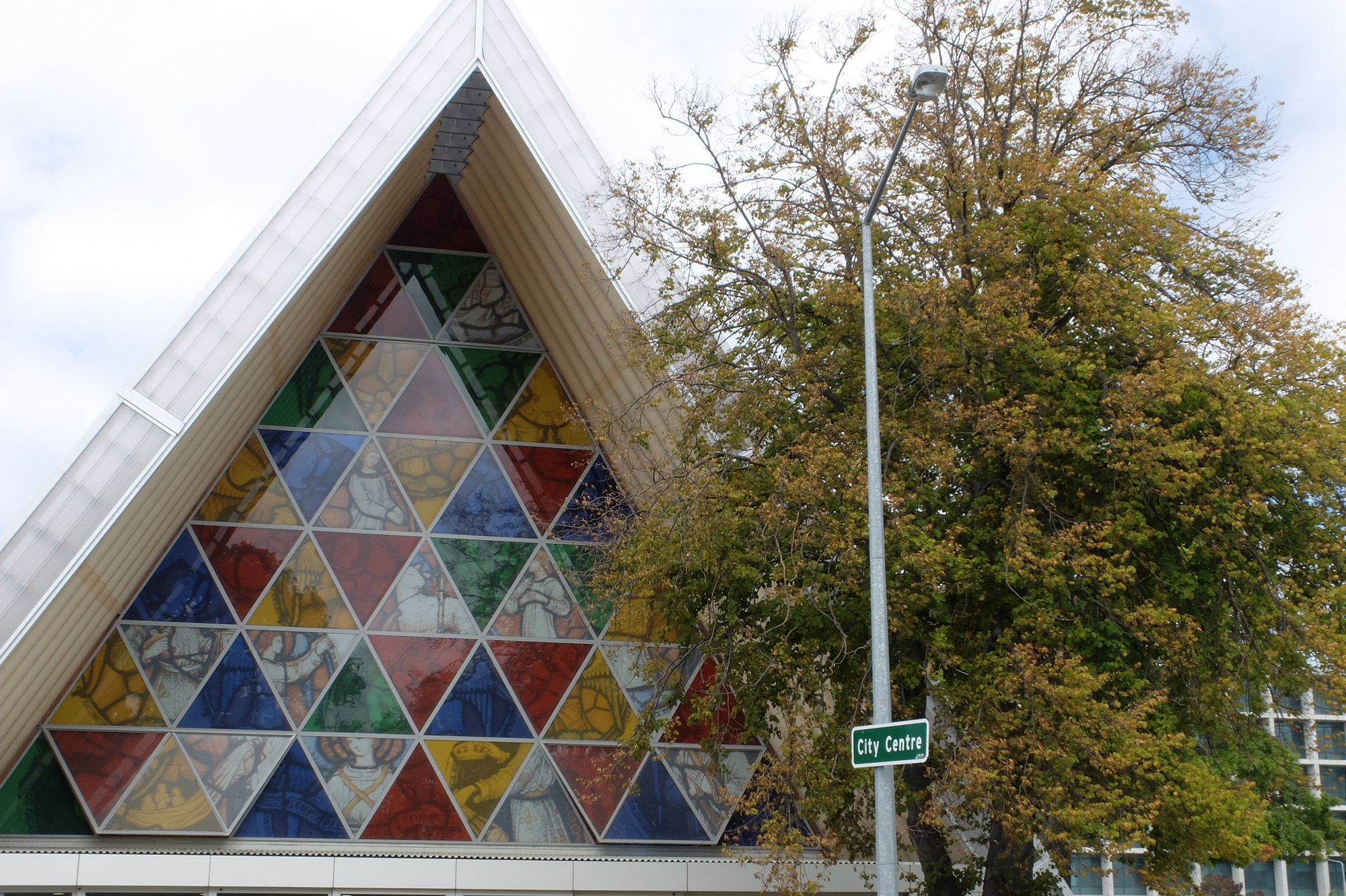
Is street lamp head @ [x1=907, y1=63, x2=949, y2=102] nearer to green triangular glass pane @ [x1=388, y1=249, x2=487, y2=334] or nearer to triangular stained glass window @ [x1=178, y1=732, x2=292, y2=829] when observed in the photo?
green triangular glass pane @ [x1=388, y1=249, x2=487, y2=334]

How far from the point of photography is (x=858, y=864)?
49.7 ft

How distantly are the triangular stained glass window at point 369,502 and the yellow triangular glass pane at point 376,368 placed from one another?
2.24 ft

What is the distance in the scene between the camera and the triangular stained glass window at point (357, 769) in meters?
14.5

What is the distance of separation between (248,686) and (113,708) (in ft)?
5.32

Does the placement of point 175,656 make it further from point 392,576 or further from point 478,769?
point 478,769

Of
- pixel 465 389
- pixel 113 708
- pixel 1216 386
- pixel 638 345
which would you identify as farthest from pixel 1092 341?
pixel 113 708

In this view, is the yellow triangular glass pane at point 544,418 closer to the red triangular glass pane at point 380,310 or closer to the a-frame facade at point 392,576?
the a-frame facade at point 392,576

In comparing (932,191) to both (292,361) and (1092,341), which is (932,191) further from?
(292,361)

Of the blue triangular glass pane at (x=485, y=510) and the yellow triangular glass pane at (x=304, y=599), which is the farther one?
the blue triangular glass pane at (x=485, y=510)

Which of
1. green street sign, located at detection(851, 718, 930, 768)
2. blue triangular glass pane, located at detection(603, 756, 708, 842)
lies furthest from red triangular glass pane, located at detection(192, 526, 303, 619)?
green street sign, located at detection(851, 718, 930, 768)

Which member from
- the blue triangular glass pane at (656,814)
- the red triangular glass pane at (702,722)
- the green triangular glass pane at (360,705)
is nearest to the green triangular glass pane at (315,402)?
the green triangular glass pane at (360,705)

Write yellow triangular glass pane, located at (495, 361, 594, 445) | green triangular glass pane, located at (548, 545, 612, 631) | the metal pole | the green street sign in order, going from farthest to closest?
yellow triangular glass pane, located at (495, 361, 594, 445)
green triangular glass pane, located at (548, 545, 612, 631)
the metal pole
the green street sign

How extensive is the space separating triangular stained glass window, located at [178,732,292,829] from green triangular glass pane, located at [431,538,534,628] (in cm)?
296

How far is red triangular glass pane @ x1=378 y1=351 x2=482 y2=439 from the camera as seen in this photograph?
16.2m
